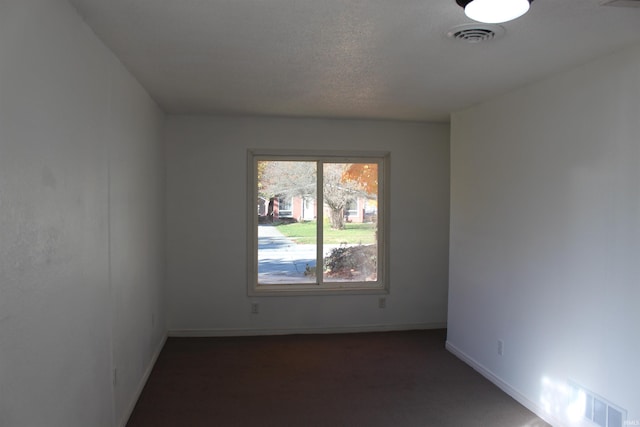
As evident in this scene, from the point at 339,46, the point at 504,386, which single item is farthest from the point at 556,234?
the point at 339,46

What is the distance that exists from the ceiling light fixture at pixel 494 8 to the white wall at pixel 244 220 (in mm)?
3192

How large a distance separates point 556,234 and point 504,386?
1335 mm

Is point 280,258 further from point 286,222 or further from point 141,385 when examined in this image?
point 141,385

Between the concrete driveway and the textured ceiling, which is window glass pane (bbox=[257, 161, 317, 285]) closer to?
the concrete driveway

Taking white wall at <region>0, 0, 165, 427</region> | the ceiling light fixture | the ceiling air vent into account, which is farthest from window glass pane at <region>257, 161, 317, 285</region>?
the ceiling light fixture

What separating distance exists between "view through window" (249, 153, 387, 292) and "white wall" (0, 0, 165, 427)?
76.4 inches

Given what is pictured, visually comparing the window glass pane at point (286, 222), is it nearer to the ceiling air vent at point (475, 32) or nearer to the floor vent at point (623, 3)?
the ceiling air vent at point (475, 32)

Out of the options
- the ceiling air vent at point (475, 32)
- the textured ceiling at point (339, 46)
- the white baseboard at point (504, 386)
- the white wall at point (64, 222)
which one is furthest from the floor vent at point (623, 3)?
the white baseboard at point (504, 386)

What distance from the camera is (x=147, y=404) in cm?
331

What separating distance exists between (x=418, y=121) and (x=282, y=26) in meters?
3.19

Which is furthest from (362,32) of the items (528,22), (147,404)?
(147,404)

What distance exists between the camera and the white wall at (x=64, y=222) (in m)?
1.54

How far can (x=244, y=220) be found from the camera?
504cm

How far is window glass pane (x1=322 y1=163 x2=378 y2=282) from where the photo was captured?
531cm
